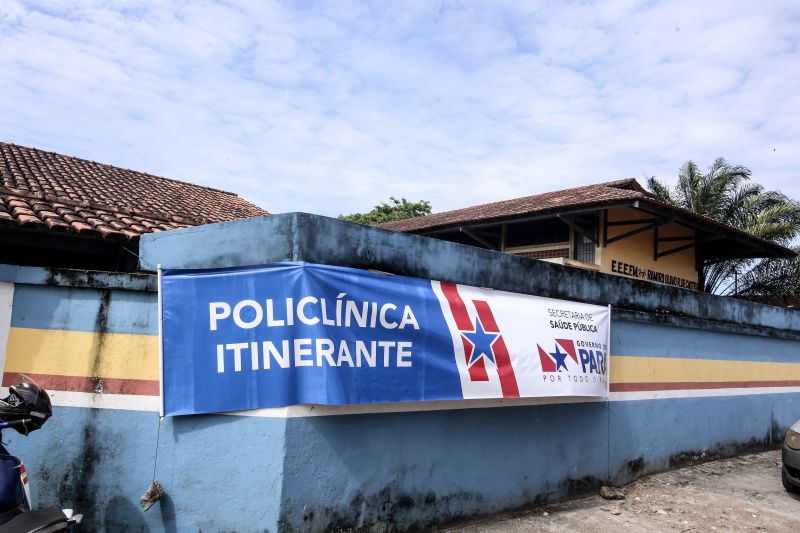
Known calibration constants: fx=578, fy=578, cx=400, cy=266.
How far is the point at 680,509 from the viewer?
593 cm

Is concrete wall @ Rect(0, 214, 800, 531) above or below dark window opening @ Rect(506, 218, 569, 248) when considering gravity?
below

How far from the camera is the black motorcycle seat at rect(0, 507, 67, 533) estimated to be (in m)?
2.75

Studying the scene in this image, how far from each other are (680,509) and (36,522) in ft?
18.8

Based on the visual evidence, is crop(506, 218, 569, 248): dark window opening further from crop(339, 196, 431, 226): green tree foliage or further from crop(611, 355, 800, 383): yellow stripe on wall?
crop(339, 196, 431, 226): green tree foliage

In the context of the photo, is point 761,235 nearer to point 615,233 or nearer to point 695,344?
point 615,233

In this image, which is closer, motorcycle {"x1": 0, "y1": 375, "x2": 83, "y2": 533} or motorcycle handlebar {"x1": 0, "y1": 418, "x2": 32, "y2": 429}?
motorcycle {"x1": 0, "y1": 375, "x2": 83, "y2": 533}

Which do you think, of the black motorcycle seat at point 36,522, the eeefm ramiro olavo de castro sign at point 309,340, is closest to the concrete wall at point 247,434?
the eeefm ramiro olavo de castro sign at point 309,340

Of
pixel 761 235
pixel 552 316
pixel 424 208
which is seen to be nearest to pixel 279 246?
pixel 552 316

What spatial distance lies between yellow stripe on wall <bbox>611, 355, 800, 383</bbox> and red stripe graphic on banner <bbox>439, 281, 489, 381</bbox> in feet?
7.60

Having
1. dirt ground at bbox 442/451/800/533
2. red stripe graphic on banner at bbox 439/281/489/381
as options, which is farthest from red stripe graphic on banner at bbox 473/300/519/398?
dirt ground at bbox 442/451/800/533

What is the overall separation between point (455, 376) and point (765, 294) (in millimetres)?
17589

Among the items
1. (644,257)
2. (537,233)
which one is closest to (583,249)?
(537,233)

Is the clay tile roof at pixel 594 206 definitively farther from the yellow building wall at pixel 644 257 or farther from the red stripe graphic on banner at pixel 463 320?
the red stripe graphic on banner at pixel 463 320

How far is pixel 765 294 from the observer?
1845cm
